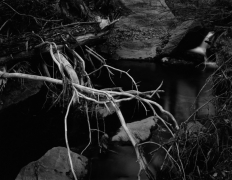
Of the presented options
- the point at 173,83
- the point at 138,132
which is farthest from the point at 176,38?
the point at 138,132

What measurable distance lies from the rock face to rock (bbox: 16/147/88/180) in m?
6.71

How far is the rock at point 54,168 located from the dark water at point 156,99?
0.29m

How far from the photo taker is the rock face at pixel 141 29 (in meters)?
12.0

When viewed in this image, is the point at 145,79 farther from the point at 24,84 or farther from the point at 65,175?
the point at 65,175

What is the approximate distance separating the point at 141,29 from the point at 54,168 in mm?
9101

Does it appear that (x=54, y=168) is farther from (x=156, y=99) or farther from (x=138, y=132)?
(x=156, y=99)

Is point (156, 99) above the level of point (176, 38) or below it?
below

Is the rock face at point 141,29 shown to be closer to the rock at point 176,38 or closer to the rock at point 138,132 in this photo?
the rock at point 176,38

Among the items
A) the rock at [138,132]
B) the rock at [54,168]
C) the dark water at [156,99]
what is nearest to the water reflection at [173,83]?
the dark water at [156,99]

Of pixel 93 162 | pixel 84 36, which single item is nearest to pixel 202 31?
pixel 84 36

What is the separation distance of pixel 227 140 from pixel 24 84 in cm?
500

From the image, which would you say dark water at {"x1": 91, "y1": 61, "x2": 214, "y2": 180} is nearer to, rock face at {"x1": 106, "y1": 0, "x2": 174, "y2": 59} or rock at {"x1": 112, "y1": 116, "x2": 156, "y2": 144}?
rock at {"x1": 112, "y1": 116, "x2": 156, "y2": 144}

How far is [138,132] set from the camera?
646cm

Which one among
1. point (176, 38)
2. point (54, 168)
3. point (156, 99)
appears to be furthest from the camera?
point (176, 38)
